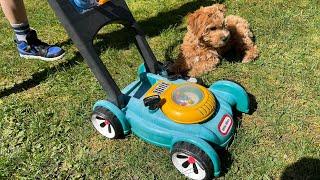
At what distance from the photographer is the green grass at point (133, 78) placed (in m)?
2.30

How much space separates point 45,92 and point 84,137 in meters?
0.58

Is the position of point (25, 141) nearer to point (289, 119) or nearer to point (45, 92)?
point (45, 92)

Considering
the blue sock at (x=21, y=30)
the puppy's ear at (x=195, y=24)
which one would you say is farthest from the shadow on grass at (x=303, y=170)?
the blue sock at (x=21, y=30)

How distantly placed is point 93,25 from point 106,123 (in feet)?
1.81

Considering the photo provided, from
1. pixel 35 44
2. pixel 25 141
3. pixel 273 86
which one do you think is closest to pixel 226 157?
pixel 273 86

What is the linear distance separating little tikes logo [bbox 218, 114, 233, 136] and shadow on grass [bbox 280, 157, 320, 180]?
1.18 feet

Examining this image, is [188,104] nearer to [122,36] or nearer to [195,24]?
[195,24]

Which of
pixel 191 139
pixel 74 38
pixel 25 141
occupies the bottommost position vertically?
pixel 25 141

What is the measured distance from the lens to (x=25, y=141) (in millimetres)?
2520

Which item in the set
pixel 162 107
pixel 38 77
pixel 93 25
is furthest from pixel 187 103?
pixel 38 77

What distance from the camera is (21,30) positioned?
310cm

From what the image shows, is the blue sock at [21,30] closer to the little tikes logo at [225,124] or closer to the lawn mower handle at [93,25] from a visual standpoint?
the lawn mower handle at [93,25]

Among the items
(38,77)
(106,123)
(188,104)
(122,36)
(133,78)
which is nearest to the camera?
(188,104)

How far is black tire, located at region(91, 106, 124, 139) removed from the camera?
2.31 m
